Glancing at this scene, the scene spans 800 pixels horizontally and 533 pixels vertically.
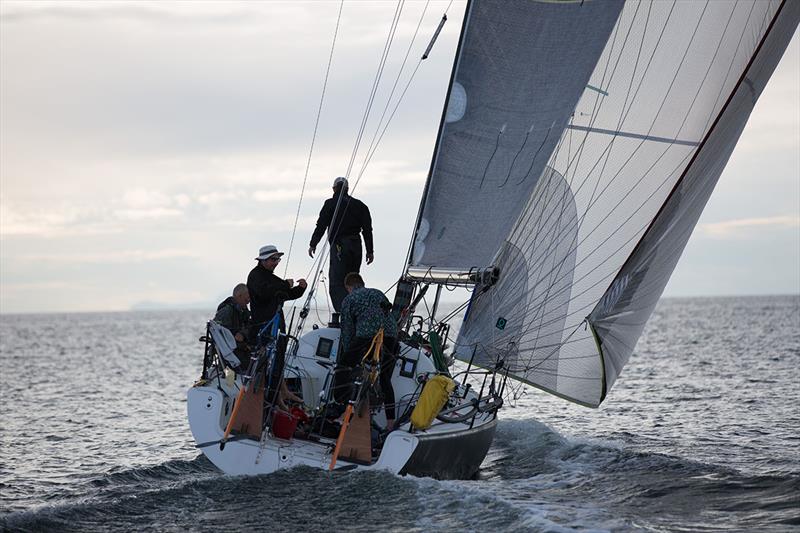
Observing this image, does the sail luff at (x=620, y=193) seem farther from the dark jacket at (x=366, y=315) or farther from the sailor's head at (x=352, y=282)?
the sailor's head at (x=352, y=282)

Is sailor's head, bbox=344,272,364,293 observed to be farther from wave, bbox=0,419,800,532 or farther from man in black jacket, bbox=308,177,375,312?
wave, bbox=0,419,800,532

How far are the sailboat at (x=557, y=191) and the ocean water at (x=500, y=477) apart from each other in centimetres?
85

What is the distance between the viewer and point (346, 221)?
11711 mm

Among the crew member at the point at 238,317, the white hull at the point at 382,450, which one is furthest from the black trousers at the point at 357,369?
the crew member at the point at 238,317

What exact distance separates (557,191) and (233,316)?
13.8 feet

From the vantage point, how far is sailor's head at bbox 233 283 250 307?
11.3 m

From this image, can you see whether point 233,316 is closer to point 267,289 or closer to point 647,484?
point 267,289

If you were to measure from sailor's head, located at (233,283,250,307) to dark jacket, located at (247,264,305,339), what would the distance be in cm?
30

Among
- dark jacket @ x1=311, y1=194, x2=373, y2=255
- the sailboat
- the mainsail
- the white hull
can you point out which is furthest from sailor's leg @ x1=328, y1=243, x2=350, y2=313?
the white hull

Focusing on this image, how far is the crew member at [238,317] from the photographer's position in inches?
A: 432

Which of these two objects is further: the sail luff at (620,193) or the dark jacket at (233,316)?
the dark jacket at (233,316)

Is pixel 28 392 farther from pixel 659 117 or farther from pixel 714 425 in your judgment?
pixel 659 117

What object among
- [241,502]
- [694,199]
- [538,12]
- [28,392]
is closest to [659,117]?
[694,199]

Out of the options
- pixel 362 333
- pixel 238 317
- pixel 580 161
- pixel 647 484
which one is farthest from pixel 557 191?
pixel 238 317
